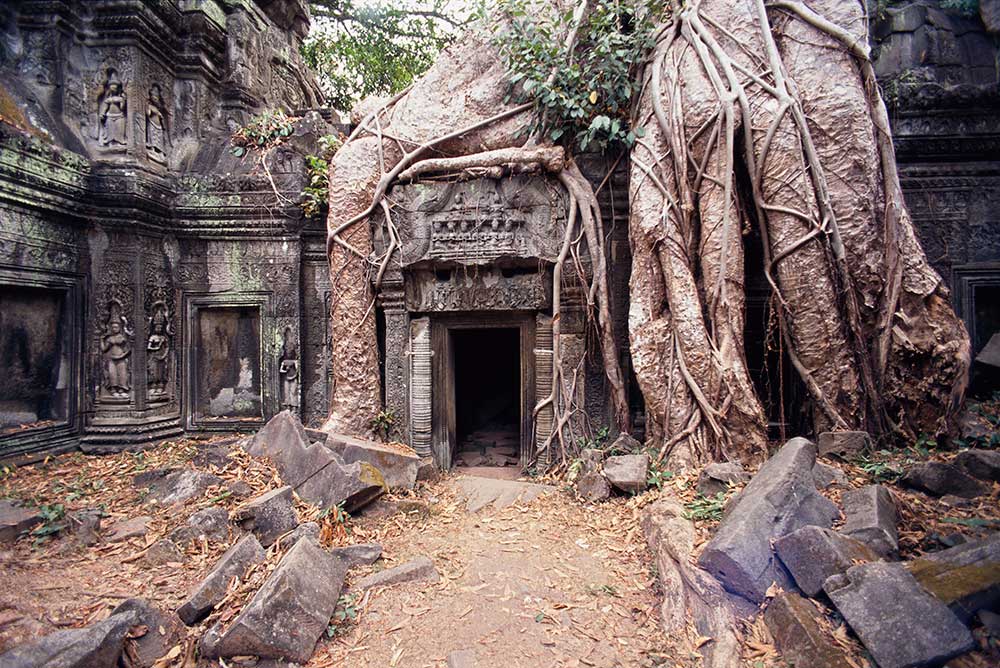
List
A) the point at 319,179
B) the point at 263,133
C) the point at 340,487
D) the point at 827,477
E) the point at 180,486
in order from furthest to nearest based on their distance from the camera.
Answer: the point at 263,133 → the point at 319,179 → the point at 180,486 → the point at 340,487 → the point at 827,477

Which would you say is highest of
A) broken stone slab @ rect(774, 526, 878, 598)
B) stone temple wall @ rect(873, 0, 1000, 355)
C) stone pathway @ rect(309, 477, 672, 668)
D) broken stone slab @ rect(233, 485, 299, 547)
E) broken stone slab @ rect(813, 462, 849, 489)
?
stone temple wall @ rect(873, 0, 1000, 355)

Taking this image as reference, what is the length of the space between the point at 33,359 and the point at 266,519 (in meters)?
4.03

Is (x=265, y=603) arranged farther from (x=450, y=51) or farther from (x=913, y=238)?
(x=450, y=51)

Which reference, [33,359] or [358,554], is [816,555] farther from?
[33,359]

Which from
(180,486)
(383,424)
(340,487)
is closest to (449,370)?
(383,424)

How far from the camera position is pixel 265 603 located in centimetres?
233

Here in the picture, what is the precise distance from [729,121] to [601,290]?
1.80m

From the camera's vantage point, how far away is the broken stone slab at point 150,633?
2.29 m

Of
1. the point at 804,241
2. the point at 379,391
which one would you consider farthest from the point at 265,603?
the point at 804,241

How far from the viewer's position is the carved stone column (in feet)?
17.2

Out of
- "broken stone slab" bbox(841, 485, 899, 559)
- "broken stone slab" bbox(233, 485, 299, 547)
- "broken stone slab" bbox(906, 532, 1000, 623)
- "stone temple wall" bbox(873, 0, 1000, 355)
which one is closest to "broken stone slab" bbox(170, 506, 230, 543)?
"broken stone slab" bbox(233, 485, 299, 547)

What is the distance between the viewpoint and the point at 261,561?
2924 mm

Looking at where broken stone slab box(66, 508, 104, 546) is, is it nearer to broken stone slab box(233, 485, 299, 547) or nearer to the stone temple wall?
broken stone slab box(233, 485, 299, 547)

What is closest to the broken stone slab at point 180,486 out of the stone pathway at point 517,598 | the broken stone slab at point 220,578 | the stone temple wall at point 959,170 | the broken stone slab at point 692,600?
the broken stone slab at point 220,578
